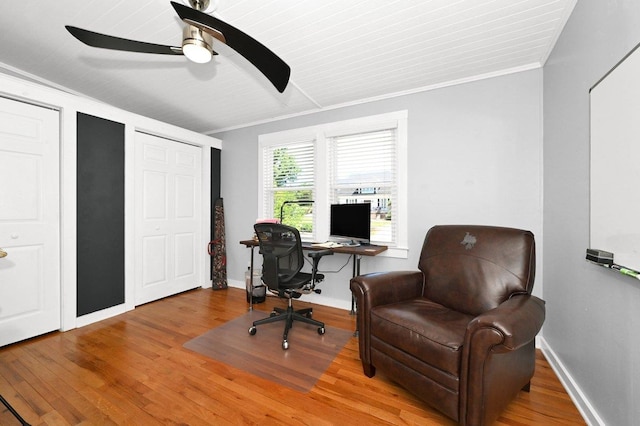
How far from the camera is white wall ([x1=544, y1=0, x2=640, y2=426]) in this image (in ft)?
3.87

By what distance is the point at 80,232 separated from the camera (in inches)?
103

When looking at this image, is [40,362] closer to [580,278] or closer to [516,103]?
[580,278]

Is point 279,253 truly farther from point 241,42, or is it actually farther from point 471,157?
point 471,157

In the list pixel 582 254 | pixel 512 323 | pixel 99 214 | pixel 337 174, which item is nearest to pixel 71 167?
pixel 99 214

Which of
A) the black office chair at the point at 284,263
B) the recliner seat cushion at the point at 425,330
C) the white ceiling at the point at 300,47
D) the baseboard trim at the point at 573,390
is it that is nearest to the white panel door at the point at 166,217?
the white ceiling at the point at 300,47

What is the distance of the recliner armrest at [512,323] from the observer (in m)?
1.17

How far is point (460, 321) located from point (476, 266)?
49 cm

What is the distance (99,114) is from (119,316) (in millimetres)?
2226

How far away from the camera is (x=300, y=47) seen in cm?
210

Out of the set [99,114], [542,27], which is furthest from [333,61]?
[99,114]

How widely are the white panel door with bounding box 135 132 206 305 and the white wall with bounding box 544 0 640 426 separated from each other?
13.6ft

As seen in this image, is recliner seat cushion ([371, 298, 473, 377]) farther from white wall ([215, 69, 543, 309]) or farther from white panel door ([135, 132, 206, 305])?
white panel door ([135, 132, 206, 305])

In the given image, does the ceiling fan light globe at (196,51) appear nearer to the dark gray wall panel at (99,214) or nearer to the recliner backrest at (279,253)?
the recliner backrest at (279,253)

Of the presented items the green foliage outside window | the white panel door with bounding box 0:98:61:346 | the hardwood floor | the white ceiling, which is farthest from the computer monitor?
the white panel door with bounding box 0:98:61:346
